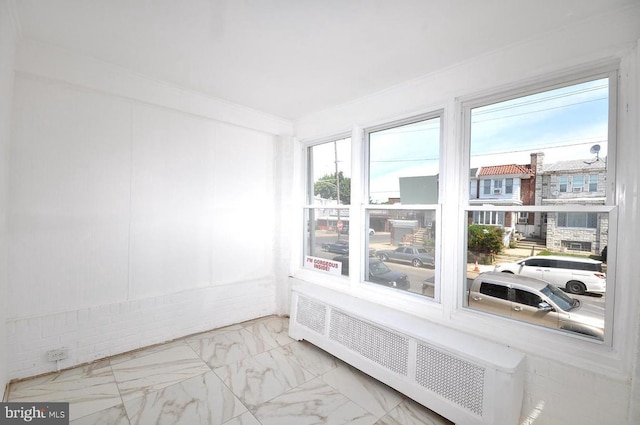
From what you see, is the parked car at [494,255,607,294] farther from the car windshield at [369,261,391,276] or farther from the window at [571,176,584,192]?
the car windshield at [369,261,391,276]

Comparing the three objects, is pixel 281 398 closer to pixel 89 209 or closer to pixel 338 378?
pixel 338 378

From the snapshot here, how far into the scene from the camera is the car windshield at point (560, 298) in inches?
80.7

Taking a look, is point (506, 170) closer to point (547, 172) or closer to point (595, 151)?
point (547, 172)

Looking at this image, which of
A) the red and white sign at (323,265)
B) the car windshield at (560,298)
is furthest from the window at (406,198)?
the car windshield at (560,298)

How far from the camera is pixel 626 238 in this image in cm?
179

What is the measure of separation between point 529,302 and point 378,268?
1.43 meters

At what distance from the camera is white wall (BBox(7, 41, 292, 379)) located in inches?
96.9

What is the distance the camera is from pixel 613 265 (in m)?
1.86

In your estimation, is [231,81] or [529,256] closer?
[529,256]

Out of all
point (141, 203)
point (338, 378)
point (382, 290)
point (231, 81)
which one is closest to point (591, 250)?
point (382, 290)

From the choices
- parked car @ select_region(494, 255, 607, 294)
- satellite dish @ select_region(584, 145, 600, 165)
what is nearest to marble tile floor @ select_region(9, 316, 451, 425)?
parked car @ select_region(494, 255, 607, 294)

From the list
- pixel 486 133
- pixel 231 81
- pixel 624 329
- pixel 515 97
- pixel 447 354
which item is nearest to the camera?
pixel 624 329

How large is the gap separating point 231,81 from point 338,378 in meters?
3.12

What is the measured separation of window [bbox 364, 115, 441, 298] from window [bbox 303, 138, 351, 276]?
0.39 metres
